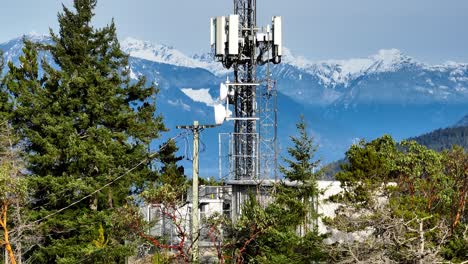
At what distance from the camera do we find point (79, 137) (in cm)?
3944

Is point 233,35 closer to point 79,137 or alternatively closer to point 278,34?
point 278,34

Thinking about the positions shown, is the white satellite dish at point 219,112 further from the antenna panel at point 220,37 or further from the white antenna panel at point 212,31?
the white antenna panel at point 212,31

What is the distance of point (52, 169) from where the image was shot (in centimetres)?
4075

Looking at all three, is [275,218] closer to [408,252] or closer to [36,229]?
[408,252]

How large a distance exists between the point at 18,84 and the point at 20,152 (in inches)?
250

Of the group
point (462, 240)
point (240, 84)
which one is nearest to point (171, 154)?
point (240, 84)

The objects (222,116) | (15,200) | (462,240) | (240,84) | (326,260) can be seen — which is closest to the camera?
(462,240)

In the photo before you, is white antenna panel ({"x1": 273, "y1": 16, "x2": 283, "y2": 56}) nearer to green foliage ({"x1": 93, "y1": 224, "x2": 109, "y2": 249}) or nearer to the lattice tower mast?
the lattice tower mast

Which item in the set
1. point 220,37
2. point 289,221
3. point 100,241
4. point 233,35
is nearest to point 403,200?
point 289,221

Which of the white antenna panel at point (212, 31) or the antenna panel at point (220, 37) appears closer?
the antenna panel at point (220, 37)

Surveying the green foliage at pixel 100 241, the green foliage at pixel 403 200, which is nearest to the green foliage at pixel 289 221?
the green foliage at pixel 403 200

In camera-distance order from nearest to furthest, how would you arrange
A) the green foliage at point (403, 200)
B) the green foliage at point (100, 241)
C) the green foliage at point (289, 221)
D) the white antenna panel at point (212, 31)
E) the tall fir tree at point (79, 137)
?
the green foliage at point (403, 200) → the green foliage at point (289, 221) → the green foliage at point (100, 241) → the tall fir tree at point (79, 137) → the white antenna panel at point (212, 31)

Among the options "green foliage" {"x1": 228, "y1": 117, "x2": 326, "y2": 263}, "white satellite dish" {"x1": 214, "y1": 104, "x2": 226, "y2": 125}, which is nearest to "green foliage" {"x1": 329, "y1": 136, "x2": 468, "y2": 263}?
"green foliage" {"x1": 228, "y1": 117, "x2": 326, "y2": 263}

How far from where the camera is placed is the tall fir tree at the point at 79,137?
38094mm
